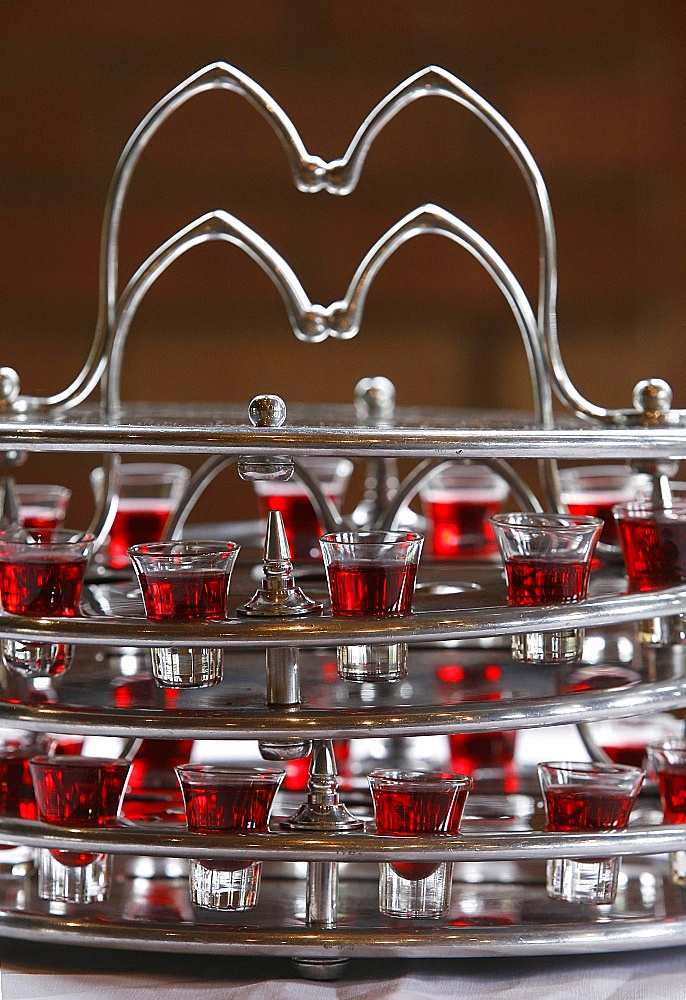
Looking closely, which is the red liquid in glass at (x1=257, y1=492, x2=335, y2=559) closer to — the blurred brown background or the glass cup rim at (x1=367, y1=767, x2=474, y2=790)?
the glass cup rim at (x1=367, y1=767, x2=474, y2=790)

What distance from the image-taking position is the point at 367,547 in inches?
34.7

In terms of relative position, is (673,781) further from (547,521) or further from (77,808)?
(77,808)

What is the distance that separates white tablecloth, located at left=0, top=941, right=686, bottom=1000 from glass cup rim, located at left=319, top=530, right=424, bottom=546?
1.01 ft

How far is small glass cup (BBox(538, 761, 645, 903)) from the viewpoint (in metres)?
0.94

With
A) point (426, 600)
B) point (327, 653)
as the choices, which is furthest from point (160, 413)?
point (426, 600)

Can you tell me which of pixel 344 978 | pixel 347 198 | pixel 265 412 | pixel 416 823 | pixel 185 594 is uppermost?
pixel 347 198

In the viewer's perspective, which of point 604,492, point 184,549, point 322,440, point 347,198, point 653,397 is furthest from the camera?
point 347,198

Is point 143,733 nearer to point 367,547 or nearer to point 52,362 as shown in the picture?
point 367,547

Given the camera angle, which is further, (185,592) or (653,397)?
(653,397)

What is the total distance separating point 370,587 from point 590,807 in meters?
0.23

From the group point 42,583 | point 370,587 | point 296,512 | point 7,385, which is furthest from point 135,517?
point 370,587

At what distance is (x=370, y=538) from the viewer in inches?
36.0

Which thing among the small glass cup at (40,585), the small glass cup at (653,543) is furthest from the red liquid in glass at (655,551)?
the small glass cup at (40,585)

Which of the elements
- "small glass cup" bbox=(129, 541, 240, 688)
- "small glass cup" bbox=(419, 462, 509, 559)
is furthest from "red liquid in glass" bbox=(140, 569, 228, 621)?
"small glass cup" bbox=(419, 462, 509, 559)
